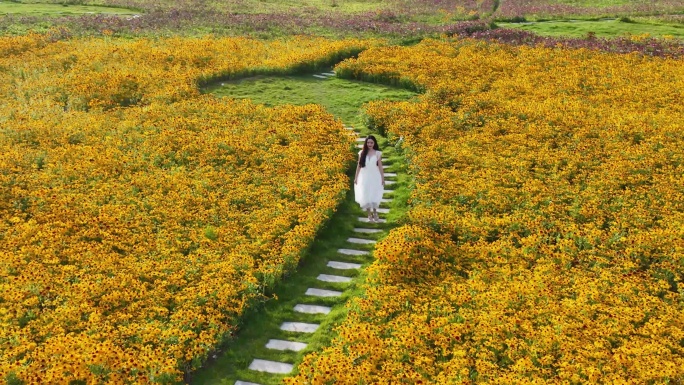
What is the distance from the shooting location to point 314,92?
96.8 ft

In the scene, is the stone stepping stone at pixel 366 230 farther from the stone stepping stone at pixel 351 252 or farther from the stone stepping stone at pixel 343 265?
the stone stepping stone at pixel 343 265

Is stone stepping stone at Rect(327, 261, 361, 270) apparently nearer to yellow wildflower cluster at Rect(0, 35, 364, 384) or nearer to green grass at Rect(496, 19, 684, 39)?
yellow wildflower cluster at Rect(0, 35, 364, 384)

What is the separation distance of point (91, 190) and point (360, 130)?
11860 mm

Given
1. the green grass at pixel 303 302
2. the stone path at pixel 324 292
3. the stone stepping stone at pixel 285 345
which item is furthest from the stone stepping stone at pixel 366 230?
the stone stepping stone at pixel 285 345

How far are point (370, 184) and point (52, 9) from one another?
4903cm

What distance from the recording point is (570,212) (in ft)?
52.9

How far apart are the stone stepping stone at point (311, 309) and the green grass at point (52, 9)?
4671cm

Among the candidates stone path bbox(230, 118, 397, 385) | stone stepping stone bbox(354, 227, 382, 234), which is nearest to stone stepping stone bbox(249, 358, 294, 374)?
stone path bbox(230, 118, 397, 385)

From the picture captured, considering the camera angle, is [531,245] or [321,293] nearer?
[321,293]

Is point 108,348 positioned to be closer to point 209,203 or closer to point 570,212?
point 209,203

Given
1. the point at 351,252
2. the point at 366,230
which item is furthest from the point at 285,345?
the point at 366,230

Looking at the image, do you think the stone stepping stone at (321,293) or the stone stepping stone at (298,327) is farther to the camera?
the stone stepping stone at (321,293)

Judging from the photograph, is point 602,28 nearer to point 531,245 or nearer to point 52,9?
point 531,245

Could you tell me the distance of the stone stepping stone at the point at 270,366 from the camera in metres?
11.4
